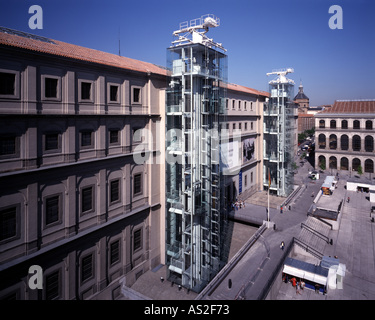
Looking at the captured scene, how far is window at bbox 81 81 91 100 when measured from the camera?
20969 millimetres

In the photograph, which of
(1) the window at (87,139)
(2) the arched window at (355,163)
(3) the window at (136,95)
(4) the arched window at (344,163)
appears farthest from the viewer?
(4) the arched window at (344,163)

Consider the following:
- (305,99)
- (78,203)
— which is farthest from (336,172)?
(305,99)

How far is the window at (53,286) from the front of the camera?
63.6ft

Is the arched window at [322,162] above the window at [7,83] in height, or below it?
below

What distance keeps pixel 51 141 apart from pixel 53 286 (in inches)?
420

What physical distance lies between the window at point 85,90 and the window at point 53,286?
13.5 metres

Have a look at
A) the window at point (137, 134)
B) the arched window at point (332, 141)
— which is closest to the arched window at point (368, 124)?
the arched window at point (332, 141)

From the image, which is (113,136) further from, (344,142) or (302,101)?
(302,101)

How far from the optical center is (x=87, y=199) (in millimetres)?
21859

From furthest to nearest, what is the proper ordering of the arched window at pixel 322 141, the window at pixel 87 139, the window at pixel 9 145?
the arched window at pixel 322 141, the window at pixel 87 139, the window at pixel 9 145

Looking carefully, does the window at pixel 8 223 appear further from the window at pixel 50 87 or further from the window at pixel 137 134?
the window at pixel 137 134

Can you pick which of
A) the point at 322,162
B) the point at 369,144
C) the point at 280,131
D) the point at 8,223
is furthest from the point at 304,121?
the point at 8,223
